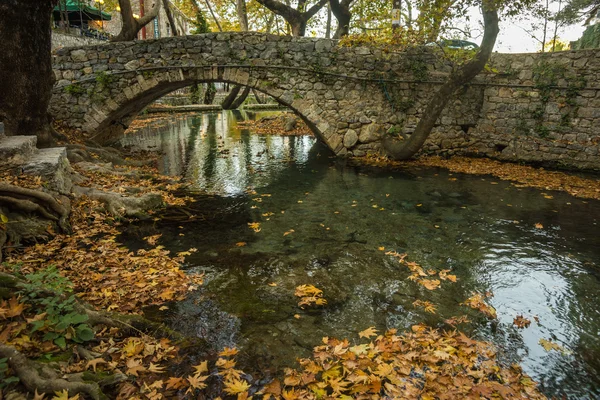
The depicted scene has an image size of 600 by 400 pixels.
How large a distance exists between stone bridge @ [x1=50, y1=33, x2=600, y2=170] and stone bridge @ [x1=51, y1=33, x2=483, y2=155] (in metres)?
0.03

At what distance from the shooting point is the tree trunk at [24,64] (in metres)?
5.81

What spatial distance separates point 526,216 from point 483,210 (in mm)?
676

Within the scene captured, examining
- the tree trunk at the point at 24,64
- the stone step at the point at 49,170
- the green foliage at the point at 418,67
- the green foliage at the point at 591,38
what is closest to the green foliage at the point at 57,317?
the stone step at the point at 49,170

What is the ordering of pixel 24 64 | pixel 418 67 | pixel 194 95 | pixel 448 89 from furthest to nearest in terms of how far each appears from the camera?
pixel 194 95
pixel 418 67
pixel 448 89
pixel 24 64

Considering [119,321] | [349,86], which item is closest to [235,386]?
[119,321]

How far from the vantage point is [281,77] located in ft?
33.2

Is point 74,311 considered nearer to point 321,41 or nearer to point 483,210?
point 483,210

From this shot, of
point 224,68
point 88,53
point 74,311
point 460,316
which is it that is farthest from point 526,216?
point 88,53

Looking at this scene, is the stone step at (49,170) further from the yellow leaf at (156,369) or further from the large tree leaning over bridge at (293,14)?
the large tree leaning over bridge at (293,14)

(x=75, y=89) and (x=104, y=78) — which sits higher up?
(x=104, y=78)

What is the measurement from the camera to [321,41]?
10.0m

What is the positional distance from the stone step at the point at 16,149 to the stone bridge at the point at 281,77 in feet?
16.9

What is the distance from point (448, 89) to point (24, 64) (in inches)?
348

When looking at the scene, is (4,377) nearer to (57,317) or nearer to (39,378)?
(39,378)
